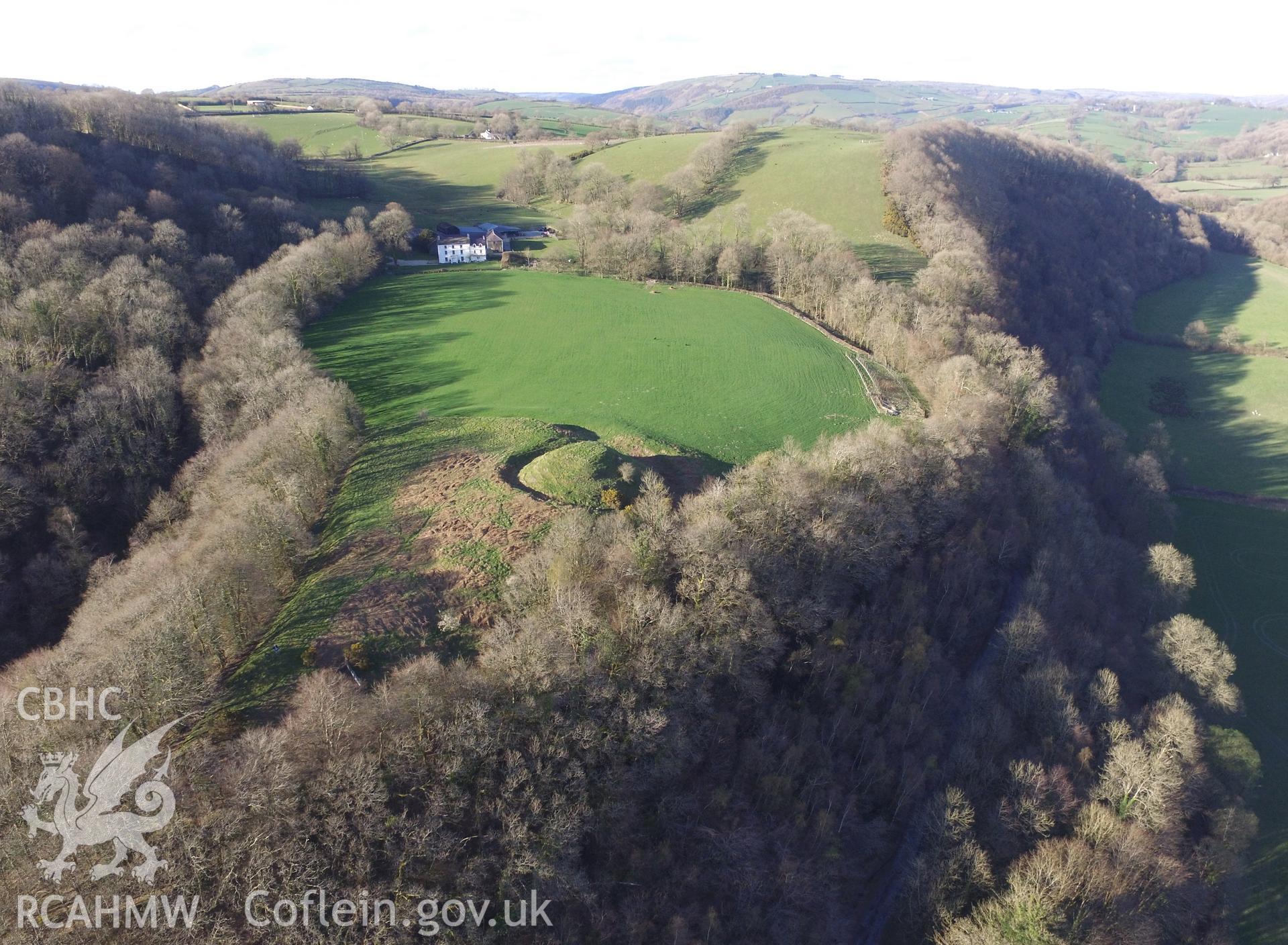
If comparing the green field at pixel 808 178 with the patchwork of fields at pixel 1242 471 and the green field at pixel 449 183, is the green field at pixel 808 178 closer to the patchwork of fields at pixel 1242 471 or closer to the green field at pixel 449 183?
A: the green field at pixel 449 183

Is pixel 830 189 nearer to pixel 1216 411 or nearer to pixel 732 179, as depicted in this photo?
pixel 732 179

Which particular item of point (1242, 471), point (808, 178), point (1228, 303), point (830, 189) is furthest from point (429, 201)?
point (1228, 303)

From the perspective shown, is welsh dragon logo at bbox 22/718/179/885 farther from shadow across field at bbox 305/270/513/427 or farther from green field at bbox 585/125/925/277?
green field at bbox 585/125/925/277

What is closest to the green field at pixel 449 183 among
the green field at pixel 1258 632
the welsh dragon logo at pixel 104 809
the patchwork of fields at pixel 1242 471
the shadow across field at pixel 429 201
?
the shadow across field at pixel 429 201

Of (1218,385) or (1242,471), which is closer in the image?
(1242,471)

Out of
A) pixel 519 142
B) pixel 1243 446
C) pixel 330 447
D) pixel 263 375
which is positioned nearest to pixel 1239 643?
pixel 1243 446

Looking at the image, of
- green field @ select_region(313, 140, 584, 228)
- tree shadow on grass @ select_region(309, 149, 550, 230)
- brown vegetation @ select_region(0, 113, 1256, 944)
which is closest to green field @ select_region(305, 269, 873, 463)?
brown vegetation @ select_region(0, 113, 1256, 944)
